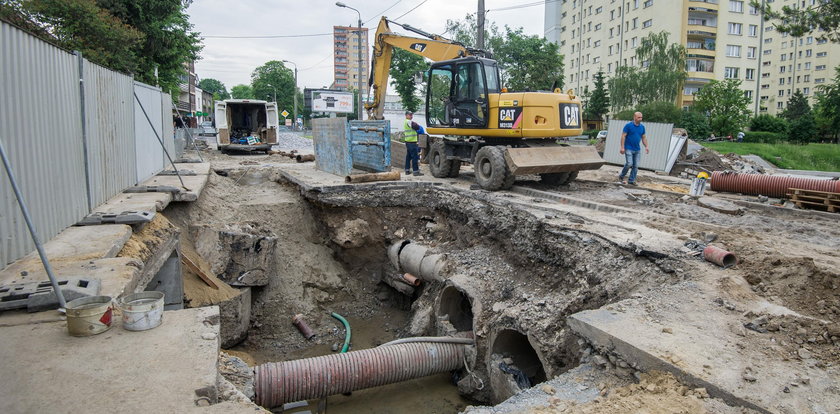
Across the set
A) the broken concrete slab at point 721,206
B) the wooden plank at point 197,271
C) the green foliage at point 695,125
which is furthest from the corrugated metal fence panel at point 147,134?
the green foliage at point 695,125

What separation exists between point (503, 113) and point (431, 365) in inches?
208

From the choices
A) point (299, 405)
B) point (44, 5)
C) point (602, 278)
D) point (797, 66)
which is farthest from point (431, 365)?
point (797, 66)

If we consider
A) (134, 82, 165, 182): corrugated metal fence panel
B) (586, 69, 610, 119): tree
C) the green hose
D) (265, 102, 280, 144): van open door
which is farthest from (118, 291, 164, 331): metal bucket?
(586, 69, 610, 119): tree

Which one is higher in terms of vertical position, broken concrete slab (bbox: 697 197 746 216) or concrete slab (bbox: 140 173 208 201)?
concrete slab (bbox: 140 173 208 201)

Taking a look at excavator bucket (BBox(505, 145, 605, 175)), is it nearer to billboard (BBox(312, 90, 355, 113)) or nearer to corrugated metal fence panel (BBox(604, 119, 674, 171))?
corrugated metal fence panel (BBox(604, 119, 674, 171))

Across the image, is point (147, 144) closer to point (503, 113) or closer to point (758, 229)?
point (503, 113)

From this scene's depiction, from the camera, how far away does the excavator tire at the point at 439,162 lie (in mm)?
11445

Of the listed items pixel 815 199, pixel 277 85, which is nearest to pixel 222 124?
pixel 815 199

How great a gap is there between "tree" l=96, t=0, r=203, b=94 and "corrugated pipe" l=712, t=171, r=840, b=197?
53.3 feet

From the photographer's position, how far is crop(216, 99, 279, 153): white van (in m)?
19.9

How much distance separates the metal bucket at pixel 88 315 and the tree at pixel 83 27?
1180 cm

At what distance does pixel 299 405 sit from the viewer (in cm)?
606

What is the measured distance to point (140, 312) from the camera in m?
3.37

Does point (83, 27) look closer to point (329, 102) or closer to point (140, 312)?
point (140, 312)
